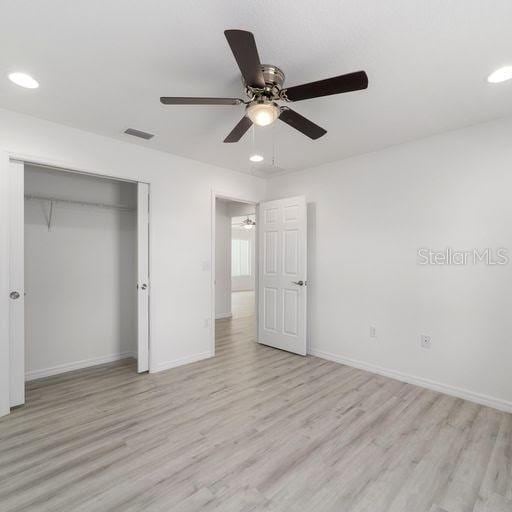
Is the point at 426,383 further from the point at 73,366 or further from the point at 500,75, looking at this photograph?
the point at 73,366

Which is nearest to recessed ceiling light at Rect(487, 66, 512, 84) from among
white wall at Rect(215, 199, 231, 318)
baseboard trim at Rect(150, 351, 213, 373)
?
baseboard trim at Rect(150, 351, 213, 373)

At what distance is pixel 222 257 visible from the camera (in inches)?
265

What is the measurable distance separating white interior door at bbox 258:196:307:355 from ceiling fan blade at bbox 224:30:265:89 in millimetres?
2503

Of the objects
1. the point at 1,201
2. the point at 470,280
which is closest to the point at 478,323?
the point at 470,280

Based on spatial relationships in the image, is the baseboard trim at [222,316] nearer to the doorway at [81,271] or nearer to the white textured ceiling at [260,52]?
the doorway at [81,271]

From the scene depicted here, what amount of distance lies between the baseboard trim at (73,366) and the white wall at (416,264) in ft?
8.60

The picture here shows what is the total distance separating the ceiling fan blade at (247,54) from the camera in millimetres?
1345

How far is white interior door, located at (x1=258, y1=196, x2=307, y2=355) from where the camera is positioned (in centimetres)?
417

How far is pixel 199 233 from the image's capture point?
13.2 ft

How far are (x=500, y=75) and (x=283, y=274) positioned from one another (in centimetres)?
302

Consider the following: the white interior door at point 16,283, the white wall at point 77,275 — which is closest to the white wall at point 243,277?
the white wall at point 77,275

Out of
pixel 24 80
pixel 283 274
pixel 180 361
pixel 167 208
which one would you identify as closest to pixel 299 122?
pixel 24 80

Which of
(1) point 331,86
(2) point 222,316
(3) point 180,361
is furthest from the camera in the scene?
(2) point 222,316

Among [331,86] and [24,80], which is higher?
[24,80]
